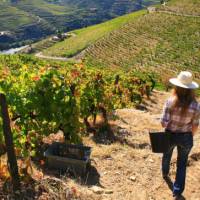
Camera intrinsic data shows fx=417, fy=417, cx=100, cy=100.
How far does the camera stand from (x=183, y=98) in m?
7.23

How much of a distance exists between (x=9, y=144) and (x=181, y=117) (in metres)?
3.01

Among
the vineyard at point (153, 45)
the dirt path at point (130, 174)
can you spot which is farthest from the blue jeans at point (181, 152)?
the vineyard at point (153, 45)

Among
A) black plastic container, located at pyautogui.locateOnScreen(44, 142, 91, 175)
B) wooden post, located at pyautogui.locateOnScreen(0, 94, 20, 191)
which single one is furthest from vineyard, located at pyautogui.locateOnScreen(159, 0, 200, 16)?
wooden post, located at pyautogui.locateOnScreen(0, 94, 20, 191)

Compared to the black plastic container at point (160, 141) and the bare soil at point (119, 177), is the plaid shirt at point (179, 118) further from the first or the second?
the bare soil at point (119, 177)

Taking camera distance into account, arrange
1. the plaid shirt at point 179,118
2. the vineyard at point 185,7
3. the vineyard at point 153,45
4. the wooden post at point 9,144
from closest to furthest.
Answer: the wooden post at point 9,144, the plaid shirt at point 179,118, the vineyard at point 153,45, the vineyard at point 185,7

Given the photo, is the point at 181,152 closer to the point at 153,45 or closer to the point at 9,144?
Answer: the point at 9,144

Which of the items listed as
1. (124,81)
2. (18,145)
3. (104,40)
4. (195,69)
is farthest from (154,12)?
(18,145)

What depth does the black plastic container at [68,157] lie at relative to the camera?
8578 millimetres

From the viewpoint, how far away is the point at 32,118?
9227 millimetres

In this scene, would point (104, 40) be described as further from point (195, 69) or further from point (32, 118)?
point (32, 118)

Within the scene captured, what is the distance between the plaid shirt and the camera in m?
7.30

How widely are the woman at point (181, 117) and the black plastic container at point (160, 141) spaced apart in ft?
0.33

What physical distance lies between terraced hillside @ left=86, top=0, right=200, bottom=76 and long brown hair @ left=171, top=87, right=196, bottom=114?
5187 centimetres

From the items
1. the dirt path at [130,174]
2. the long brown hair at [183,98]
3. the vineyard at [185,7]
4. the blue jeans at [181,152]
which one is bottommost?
the vineyard at [185,7]
